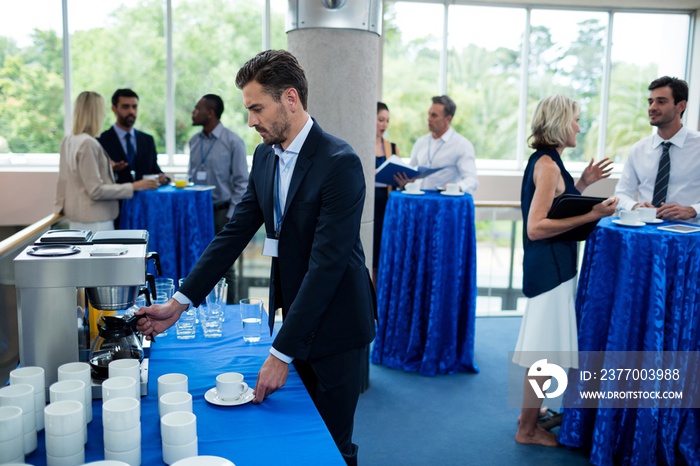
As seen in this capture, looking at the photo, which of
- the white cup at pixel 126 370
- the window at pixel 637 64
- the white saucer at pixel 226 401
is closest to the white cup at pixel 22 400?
the white cup at pixel 126 370

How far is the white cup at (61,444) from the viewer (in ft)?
4.24

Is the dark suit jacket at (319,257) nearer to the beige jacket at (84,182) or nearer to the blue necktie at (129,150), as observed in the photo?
the beige jacket at (84,182)

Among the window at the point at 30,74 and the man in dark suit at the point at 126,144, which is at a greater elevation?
the window at the point at 30,74

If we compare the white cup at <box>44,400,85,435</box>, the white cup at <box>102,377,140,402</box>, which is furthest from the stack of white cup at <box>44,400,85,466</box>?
the white cup at <box>102,377,140,402</box>

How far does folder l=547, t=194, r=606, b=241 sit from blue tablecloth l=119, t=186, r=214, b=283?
3.16 metres

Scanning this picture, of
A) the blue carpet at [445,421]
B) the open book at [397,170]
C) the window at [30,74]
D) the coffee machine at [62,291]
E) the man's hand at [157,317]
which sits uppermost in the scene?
the window at [30,74]

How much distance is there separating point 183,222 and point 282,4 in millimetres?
4419

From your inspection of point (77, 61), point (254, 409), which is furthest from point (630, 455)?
point (77, 61)

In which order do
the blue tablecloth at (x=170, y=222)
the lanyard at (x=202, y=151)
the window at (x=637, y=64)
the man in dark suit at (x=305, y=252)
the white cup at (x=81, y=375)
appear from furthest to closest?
the window at (x=637, y=64), the lanyard at (x=202, y=151), the blue tablecloth at (x=170, y=222), the man in dark suit at (x=305, y=252), the white cup at (x=81, y=375)

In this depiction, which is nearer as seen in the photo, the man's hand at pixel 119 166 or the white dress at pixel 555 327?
the white dress at pixel 555 327

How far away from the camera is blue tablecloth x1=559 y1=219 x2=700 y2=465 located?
114 inches

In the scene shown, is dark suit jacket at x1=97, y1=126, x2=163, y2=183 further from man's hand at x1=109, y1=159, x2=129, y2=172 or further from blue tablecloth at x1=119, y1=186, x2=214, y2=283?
blue tablecloth at x1=119, y1=186, x2=214, y2=283

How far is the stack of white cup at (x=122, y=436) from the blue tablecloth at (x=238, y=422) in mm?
53

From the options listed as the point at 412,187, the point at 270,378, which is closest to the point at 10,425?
the point at 270,378
